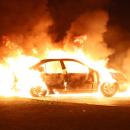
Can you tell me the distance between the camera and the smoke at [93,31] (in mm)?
27672

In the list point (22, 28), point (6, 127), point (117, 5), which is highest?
point (117, 5)

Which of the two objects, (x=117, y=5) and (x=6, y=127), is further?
(x=117, y=5)

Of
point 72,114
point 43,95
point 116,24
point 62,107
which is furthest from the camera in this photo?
point 116,24

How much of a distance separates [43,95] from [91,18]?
489 inches

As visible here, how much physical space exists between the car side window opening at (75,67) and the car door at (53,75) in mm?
271

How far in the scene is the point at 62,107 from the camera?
45.9ft

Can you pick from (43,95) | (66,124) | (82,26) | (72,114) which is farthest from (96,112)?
(82,26)

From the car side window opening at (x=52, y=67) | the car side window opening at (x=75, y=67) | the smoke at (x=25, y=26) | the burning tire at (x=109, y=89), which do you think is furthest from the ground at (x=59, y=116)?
the smoke at (x=25, y=26)

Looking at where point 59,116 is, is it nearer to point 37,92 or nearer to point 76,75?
point 37,92

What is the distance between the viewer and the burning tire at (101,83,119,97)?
1828 centimetres

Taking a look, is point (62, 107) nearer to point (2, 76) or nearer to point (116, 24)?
point (2, 76)

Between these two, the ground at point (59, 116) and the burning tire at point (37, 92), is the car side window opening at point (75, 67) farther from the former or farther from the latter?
the ground at point (59, 116)

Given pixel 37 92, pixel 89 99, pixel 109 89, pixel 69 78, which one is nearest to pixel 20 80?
pixel 37 92

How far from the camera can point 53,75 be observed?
1806 centimetres
